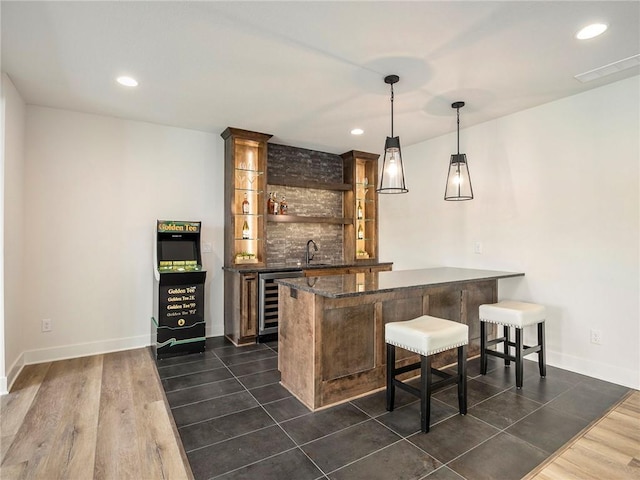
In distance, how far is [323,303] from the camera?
2.52 metres

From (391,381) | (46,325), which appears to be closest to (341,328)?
(391,381)

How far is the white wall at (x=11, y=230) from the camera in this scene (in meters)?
2.77

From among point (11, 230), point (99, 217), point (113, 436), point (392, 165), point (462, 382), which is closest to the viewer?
point (113, 436)

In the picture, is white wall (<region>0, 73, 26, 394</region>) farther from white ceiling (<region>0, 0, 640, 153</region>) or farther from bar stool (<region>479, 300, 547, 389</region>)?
bar stool (<region>479, 300, 547, 389</region>)

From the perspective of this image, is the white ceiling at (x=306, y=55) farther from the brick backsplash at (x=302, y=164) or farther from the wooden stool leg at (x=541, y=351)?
the wooden stool leg at (x=541, y=351)

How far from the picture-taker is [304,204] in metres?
5.13

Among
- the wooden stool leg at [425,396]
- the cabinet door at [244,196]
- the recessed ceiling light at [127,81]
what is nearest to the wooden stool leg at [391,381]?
the wooden stool leg at [425,396]

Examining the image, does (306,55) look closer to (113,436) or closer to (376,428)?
(376,428)

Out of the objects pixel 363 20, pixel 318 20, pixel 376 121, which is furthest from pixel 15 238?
pixel 376 121

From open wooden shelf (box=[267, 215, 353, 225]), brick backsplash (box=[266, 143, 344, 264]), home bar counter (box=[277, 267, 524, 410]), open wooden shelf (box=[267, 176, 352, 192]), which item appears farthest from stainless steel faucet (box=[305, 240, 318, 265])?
home bar counter (box=[277, 267, 524, 410])

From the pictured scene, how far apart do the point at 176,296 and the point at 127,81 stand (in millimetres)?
2088

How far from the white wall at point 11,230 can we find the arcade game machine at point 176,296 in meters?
1.15

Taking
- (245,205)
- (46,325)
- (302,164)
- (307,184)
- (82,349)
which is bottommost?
(82,349)

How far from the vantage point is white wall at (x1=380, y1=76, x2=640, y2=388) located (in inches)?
116
